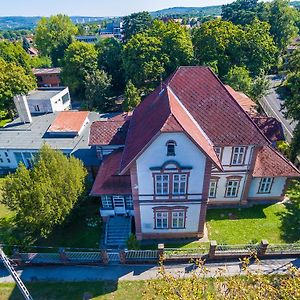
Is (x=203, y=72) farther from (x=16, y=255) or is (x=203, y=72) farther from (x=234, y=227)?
(x=16, y=255)

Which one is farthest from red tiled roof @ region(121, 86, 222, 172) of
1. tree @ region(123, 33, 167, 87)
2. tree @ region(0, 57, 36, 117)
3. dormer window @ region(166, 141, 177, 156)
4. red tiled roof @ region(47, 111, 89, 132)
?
tree @ region(0, 57, 36, 117)

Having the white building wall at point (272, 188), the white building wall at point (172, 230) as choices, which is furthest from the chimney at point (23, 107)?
the white building wall at point (272, 188)

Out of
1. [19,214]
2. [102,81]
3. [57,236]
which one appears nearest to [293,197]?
[57,236]

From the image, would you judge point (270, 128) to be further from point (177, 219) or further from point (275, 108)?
point (275, 108)

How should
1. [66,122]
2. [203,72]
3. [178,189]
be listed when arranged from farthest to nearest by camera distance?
[66,122]
[203,72]
[178,189]

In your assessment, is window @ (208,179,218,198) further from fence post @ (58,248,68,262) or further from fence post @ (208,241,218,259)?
fence post @ (58,248,68,262)

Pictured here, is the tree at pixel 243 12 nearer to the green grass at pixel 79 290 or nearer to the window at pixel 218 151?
the window at pixel 218 151
